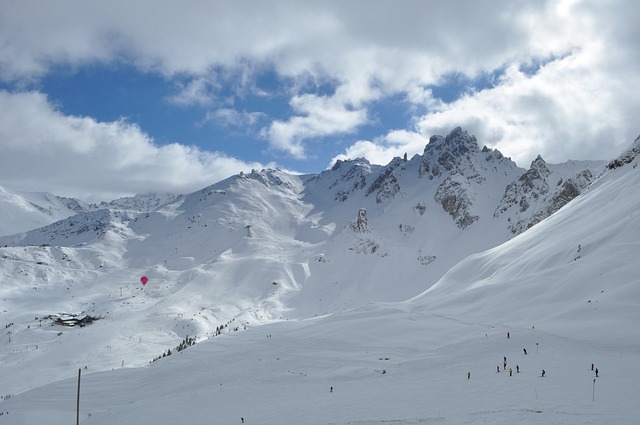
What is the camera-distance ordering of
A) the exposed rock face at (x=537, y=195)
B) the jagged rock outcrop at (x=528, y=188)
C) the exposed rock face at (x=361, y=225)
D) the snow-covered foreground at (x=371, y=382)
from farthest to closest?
the exposed rock face at (x=361, y=225) → the jagged rock outcrop at (x=528, y=188) → the exposed rock face at (x=537, y=195) → the snow-covered foreground at (x=371, y=382)

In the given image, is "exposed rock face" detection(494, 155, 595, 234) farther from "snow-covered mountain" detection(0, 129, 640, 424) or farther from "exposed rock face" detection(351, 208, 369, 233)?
"exposed rock face" detection(351, 208, 369, 233)

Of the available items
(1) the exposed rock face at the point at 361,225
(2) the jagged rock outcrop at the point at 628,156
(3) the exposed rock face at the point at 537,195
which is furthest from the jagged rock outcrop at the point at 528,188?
(2) the jagged rock outcrop at the point at 628,156

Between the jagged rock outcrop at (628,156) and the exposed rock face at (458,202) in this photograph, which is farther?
the exposed rock face at (458,202)

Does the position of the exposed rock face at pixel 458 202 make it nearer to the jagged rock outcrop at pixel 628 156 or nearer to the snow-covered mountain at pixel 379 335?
the snow-covered mountain at pixel 379 335

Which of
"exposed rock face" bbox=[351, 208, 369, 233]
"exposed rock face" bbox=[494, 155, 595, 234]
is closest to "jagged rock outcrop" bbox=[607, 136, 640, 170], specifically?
"exposed rock face" bbox=[494, 155, 595, 234]

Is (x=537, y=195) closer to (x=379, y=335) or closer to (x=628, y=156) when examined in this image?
(x=628, y=156)

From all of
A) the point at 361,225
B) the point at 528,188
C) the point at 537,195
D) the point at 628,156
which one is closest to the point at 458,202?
the point at 528,188

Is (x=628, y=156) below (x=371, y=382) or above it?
above

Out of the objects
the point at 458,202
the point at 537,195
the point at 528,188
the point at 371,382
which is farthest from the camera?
the point at 458,202

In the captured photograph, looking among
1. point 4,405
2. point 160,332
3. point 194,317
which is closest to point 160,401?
point 4,405

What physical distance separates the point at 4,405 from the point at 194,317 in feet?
242

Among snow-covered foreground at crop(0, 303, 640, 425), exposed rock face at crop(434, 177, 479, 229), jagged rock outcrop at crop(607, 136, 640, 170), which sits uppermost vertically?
exposed rock face at crop(434, 177, 479, 229)

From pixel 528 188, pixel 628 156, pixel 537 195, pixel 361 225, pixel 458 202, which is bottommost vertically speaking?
pixel 628 156

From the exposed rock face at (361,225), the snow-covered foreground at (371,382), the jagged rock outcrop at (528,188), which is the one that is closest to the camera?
the snow-covered foreground at (371,382)
